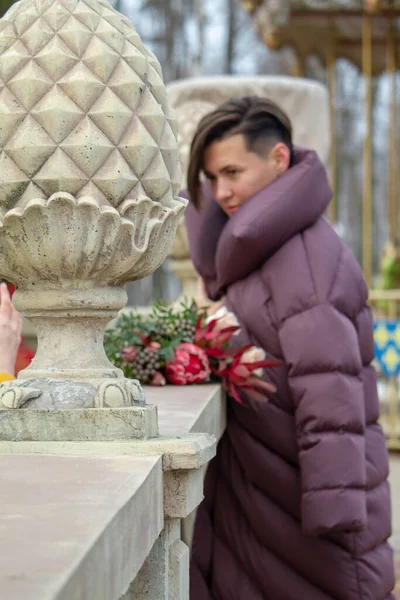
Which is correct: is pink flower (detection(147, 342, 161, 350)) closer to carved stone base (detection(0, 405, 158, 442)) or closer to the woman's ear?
the woman's ear

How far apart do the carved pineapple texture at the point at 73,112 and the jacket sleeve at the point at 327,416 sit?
113 centimetres

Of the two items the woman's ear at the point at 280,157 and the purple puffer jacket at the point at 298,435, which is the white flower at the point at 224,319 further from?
the woman's ear at the point at 280,157

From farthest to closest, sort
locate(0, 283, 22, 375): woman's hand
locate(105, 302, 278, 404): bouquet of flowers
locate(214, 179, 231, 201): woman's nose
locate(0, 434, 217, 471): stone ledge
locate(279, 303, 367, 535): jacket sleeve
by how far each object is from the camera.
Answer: locate(214, 179, 231, 201): woman's nose
locate(105, 302, 278, 404): bouquet of flowers
locate(279, 303, 367, 535): jacket sleeve
locate(0, 283, 22, 375): woman's hand
locate(0, 434, 217, 471): stone ledge

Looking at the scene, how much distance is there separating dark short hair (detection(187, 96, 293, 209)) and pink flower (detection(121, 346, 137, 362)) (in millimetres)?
635

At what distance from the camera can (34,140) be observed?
1749mm

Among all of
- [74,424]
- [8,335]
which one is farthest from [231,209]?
[74,424]

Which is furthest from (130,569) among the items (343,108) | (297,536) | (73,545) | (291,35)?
(343,108)

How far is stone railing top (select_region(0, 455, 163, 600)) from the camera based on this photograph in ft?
3.07

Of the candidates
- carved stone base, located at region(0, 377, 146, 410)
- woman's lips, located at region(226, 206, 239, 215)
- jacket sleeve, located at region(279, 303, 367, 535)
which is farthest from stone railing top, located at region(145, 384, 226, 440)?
woman's lips, located at region(226, 206, 239, 215)

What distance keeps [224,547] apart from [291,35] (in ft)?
39.8

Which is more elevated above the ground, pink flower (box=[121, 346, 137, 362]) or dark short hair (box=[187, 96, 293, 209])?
dark short hair (box=[187, 96, 293, 209])

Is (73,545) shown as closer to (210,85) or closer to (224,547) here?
(224,547)

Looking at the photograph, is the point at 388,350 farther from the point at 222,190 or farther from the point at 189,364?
the point at 189,364

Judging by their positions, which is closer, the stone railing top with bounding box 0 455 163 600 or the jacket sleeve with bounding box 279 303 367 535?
the stone railing top with bounding box 0 455 163 600
